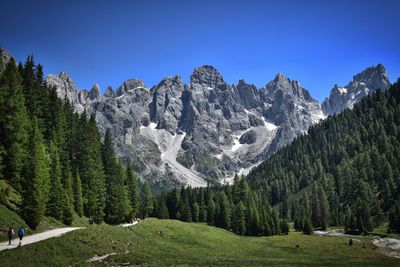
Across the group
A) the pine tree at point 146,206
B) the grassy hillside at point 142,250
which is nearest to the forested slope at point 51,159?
the grassy hillside at point 142,250

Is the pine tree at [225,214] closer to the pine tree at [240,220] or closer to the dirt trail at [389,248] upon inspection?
the pine tree at [240,220]

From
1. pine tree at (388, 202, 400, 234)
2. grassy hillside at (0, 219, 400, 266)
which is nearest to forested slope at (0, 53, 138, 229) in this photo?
grassy hillside at (0, 219, 400, 266)

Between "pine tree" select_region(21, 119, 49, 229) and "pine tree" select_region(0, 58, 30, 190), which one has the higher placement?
"pine tree" select_region(0, 58, 30, 190)

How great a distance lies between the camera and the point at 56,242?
41.8 meters

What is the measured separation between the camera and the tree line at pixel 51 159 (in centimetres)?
5883

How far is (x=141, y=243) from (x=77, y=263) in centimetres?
1872

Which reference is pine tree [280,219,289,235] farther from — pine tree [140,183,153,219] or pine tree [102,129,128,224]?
pine tree [102,129,128,224]

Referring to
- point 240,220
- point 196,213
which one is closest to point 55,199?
point 240,220

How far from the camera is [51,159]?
2808 inches

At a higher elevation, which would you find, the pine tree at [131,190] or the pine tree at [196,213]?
the pine tree at [131,190]

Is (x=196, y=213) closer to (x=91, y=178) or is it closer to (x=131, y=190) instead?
(x=131, y=190)

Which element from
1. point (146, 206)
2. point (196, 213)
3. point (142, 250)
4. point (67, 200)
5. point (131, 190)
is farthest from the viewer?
point (146, 206)

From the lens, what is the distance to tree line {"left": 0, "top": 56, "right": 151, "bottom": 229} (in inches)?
2316

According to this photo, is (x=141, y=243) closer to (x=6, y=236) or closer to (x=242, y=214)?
(x=6, y=236)
